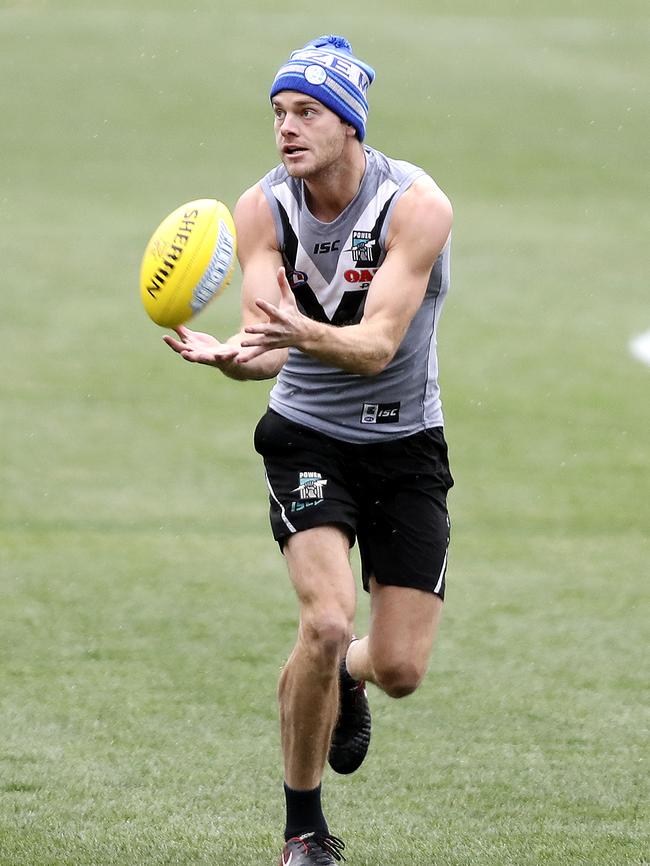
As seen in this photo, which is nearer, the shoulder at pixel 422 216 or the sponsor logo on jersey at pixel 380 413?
the shoulder at pixel 422 216

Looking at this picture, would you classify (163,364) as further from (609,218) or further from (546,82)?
(546,82)

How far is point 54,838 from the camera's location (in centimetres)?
553

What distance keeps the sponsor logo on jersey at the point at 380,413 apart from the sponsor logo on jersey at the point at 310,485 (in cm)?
32

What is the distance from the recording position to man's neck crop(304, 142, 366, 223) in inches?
225

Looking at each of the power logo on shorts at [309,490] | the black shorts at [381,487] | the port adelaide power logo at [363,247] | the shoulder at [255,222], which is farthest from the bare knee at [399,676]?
the shoulder at [255,222]

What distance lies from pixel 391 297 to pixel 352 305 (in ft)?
0.99

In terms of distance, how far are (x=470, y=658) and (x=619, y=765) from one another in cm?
174

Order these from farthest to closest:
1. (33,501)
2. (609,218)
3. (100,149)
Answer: (100,149), (609,218), (33,501)

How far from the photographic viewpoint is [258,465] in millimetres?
12289

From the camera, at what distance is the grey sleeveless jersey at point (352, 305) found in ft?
18.8

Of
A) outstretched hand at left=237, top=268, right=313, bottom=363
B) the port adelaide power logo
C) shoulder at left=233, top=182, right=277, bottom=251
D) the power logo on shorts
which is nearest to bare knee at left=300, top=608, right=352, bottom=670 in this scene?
the power logo on shorts

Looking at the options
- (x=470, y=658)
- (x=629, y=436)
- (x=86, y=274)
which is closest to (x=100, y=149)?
(x=86, y=274)

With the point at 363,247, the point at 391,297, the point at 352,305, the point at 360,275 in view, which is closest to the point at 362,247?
the point at 363,247

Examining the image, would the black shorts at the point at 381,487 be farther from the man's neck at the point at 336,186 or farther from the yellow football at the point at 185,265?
the man's neck at the point at 336,186
